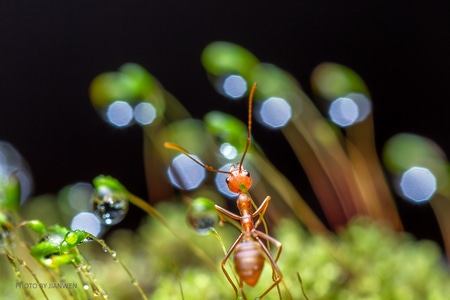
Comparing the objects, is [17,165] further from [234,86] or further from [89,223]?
[234,86]

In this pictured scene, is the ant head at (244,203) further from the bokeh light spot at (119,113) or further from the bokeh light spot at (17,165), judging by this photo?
the bokeh light spot at (17,165)

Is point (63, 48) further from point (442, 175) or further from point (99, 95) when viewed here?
point (442, 175)

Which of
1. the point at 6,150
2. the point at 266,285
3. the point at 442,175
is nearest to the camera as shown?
the point at 266,285

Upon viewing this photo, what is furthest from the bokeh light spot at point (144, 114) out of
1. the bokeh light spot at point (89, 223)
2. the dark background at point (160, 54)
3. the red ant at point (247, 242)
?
the dark background at point (160, 54)

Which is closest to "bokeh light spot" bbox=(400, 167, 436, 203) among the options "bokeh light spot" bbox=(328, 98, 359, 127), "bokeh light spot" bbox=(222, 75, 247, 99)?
"bokeh light spot" bbox=(328, 98, 359, 127)

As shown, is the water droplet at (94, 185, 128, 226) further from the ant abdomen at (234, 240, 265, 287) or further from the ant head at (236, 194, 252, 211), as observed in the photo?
the ant abdomen at (234, 240, 265, 287)

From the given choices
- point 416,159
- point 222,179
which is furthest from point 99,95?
point 416,159
